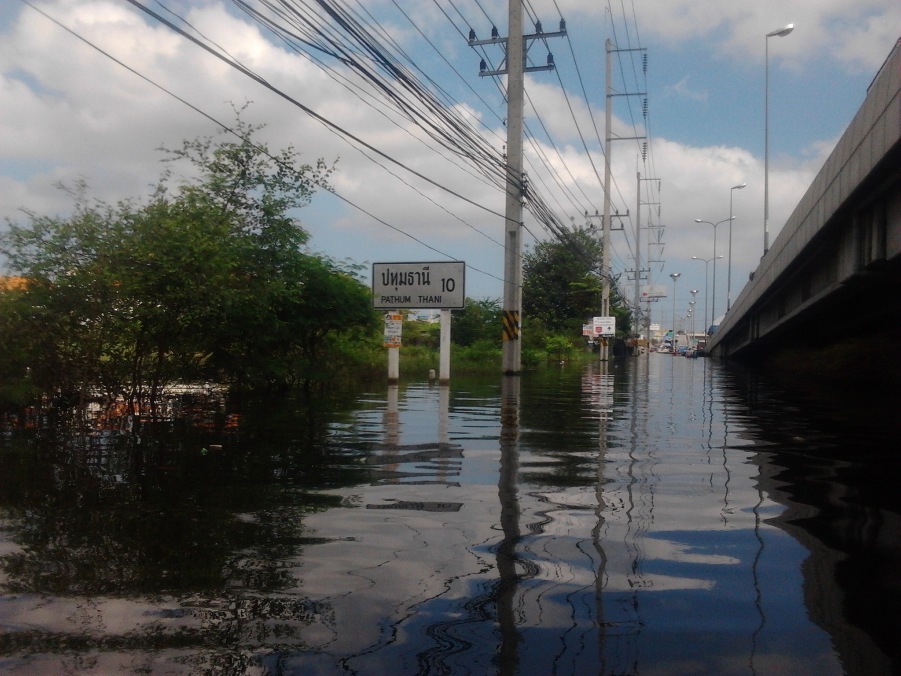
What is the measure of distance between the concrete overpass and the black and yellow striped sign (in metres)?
8.21

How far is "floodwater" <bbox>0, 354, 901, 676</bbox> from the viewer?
11.4ft

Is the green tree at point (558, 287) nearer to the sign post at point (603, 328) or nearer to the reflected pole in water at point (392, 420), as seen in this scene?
the sign post at point (603, 328)

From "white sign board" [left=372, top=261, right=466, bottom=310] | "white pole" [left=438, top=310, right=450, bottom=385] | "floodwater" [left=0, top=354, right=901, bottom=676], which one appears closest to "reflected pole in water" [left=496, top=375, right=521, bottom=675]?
"floodwater" [left=0, top=354, right=901, bottom=676]

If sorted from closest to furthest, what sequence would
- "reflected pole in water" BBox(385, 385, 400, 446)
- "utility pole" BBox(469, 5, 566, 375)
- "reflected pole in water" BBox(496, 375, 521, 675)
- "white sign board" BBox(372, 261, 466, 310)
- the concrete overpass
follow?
1. "reflected pole in water" BBox(496, 375, 521, 675)
2. "reflected pole in water" BBox(385, 385, 400, 446)
3. the concrete overpass
4. "white sign board" BBox(372, 261, 466, 310)
5. "utility pole" BBox(469, 5, 566, 375)

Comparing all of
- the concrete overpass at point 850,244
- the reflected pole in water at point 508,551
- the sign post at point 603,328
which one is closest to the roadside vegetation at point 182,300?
the reflected pole in water at point 508,551

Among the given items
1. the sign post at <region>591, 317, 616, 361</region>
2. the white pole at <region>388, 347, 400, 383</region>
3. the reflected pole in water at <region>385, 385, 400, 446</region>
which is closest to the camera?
the reflected pole in water at <region>385, 385, 400, 446</region>

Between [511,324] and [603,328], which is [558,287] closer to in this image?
[603,328]

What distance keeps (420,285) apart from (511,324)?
453 cm

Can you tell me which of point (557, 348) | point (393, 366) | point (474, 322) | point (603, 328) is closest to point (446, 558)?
point (393, 366)

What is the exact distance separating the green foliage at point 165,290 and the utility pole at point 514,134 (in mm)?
9867

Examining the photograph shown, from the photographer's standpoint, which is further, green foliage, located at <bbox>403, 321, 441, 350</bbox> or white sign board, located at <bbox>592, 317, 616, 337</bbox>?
white sign board, located at <bbox>592, 317, 616, 337</bbox>

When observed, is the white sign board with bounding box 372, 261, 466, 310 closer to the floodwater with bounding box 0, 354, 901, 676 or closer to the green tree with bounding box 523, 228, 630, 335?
the floodwater with bounding box 0, 354, 901, 676

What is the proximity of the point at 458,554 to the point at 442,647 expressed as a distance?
141 centimetres

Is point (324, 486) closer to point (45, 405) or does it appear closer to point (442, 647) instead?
point (442, 647)
